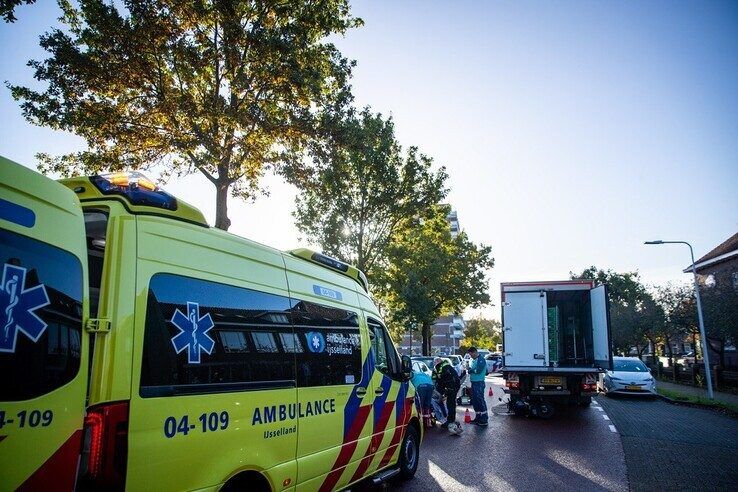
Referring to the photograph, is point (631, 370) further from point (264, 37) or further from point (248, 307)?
point (248, 307)

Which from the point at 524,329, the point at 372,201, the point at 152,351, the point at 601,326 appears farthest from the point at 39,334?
the point at 372,201

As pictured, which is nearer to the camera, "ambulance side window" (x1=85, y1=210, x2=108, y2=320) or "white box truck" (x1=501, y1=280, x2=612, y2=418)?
"ambulance side window" (x1=85, y1=210, x2=108, y2=320)

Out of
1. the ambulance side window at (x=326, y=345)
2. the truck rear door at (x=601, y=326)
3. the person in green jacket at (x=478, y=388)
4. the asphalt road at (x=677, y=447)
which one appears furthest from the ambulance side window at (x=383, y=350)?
the truck rear door at (x=601, y=326)

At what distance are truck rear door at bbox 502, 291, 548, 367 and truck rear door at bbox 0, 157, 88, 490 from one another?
36.6ft

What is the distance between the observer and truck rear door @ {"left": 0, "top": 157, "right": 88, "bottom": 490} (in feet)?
6.91

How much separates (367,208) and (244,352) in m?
16.9

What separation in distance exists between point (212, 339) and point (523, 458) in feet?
21.1

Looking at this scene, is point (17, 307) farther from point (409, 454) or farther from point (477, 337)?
point (477, 337)

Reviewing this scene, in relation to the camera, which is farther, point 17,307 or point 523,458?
point 523,458

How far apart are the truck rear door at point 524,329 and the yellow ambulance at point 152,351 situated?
842cm

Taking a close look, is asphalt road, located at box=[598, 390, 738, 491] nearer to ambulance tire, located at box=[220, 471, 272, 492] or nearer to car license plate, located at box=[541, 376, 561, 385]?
car license plate, located at box=[541, 376, 561, 385]

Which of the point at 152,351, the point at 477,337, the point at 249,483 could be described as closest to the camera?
the point at 152,351

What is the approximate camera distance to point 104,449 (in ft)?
8.13

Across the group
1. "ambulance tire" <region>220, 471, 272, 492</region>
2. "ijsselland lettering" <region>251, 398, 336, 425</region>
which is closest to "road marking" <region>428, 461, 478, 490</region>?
"ijsselland lettering" <region>251, 398, 336, 425</region>
